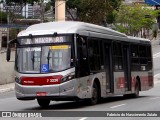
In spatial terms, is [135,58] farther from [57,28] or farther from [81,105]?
[57,28]

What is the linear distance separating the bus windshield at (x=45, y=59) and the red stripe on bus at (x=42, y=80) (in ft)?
0.89

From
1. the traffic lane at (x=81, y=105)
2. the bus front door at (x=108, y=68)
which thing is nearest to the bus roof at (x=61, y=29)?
the bus front door at (x=108, y=68)

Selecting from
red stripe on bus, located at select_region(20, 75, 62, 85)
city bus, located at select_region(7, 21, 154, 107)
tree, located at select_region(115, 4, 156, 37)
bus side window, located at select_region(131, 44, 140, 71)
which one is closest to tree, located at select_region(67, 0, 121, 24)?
tree, located at select_region(115, 4, 156, 37)

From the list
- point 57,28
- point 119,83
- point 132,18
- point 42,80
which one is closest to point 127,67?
point 119,83

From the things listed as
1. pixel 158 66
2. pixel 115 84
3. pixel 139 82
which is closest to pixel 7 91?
pixel 139 82

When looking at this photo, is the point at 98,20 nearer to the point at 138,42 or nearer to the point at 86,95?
the point at 138,42

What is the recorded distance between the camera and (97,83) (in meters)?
20.4

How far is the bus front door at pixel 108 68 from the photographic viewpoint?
21.5 metres

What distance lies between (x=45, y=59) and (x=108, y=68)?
4363 millimetres

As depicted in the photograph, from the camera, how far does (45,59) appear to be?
59.6 feet

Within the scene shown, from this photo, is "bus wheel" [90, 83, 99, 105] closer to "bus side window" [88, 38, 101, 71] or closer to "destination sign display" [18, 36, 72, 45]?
"bus side window" [88, 38, 101, 71]

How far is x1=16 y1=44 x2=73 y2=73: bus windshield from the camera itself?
1812 centimetres

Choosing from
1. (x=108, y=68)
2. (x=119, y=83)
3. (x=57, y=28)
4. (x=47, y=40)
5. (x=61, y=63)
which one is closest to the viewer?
(x=61, y=63)

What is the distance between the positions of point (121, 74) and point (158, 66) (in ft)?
130
